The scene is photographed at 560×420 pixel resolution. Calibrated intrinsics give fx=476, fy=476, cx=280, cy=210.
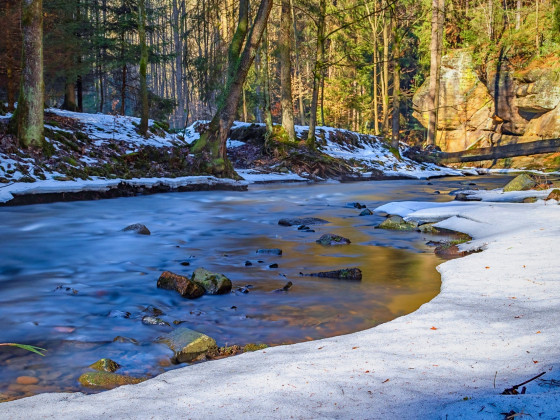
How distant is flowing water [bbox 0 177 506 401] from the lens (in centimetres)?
348

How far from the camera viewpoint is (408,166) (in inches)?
949

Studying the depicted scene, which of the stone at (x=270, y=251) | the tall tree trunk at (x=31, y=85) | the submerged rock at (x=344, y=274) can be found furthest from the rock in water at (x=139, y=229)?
the tall tree trunk at (x=31, y=85)

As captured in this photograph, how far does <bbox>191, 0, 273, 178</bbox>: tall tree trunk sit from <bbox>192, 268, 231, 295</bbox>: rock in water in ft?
33.7

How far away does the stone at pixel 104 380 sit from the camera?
281 cm

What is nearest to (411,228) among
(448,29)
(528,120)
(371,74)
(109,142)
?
(109,142)

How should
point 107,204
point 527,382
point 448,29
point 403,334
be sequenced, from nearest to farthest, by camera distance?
point 527,382 < point 403,334 < point 107,204 < point 448,29

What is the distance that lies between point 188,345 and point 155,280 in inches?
87.1

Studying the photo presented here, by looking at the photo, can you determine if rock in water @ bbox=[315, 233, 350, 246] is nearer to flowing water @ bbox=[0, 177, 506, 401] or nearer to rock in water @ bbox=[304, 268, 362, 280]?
flowing water @ bbox=[0, 177, 506, 401]

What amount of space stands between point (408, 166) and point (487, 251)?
766 inches

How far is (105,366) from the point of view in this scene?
3.05 m

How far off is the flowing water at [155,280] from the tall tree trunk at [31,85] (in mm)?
2174

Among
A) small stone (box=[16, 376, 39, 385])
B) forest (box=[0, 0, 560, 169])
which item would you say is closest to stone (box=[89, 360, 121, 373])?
small stone (box=[16, 376, 39, 385])

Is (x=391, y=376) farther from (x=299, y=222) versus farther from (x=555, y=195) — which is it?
(x=555, y=195)

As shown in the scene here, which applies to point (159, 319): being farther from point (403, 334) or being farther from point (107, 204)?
point (107, 204)
